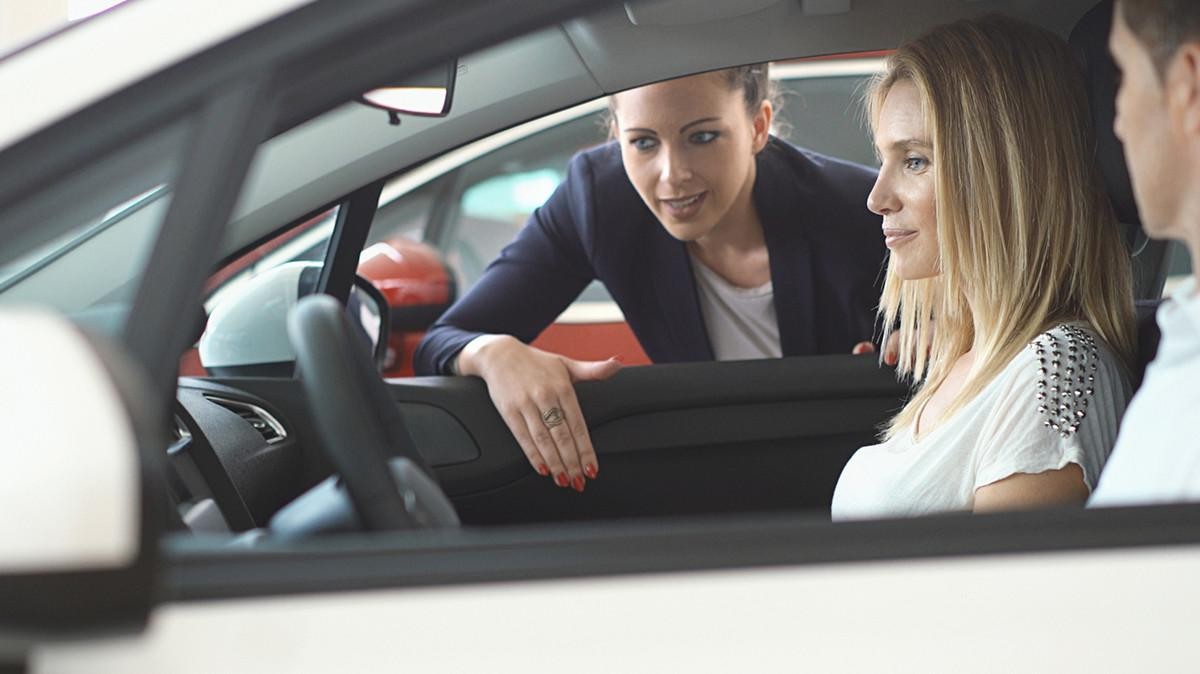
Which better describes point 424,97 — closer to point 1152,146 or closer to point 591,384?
point 591,384

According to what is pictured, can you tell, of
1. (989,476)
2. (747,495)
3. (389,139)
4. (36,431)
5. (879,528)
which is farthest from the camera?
(747,495)

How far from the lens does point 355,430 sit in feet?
4.19

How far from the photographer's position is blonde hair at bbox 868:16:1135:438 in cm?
172

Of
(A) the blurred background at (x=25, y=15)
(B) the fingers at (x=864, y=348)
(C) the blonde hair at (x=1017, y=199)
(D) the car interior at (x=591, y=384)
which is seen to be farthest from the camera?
(A) the blurred background at (x=25, y=15)

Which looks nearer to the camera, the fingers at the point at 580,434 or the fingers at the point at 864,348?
the fingers at the point at 580,434

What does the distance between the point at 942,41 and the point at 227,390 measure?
124 centimetres

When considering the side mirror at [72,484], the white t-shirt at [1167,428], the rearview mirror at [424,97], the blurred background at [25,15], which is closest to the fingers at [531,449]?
the rearview mirror at [424,97]

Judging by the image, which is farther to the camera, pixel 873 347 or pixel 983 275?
pixel 873 347

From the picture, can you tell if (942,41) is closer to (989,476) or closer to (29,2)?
(989,476)

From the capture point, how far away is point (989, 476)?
5.32ft

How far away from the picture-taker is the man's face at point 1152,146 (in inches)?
44.3

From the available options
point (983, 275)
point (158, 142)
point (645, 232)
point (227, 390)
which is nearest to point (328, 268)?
point (227, 390)

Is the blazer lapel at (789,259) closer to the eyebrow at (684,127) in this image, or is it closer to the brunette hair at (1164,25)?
the eyebrow at (684,127)

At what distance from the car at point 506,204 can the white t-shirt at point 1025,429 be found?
2.68m
